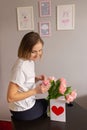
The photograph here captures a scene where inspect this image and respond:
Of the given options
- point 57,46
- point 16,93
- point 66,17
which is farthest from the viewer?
point 57,46

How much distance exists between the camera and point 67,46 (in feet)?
7.15

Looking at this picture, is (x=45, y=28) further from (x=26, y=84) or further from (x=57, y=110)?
(x=57, y=110)

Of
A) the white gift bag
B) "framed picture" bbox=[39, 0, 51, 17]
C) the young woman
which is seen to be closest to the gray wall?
"framed picture" bbox=[39, 0, 51, 17]

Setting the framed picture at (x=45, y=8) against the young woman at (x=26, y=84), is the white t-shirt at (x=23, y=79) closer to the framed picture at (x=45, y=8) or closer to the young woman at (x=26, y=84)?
the young woman at (x=26, y=84)

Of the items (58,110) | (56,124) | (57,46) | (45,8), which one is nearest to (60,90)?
(58,110)

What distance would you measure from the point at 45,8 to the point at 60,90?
1090 millimetres

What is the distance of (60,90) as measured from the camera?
1373 mm

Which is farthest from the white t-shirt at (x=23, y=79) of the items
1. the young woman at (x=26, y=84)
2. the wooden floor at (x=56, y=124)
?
the wooden floor at (x=56, y=124)

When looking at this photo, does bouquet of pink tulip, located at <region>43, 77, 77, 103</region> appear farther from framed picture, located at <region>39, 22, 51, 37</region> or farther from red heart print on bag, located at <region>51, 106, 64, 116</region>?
framed picture, located at <region>39, 22, 51, 37</region>

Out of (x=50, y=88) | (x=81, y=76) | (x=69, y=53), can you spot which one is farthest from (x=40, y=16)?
(x=50, y=88)

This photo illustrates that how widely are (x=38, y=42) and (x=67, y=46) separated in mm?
844

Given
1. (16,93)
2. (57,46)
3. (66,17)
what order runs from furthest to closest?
A: (57,46) < (66,17) < (16,93)

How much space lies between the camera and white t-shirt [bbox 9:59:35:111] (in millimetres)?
1368

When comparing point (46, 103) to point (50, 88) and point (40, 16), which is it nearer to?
point (50, 88)
